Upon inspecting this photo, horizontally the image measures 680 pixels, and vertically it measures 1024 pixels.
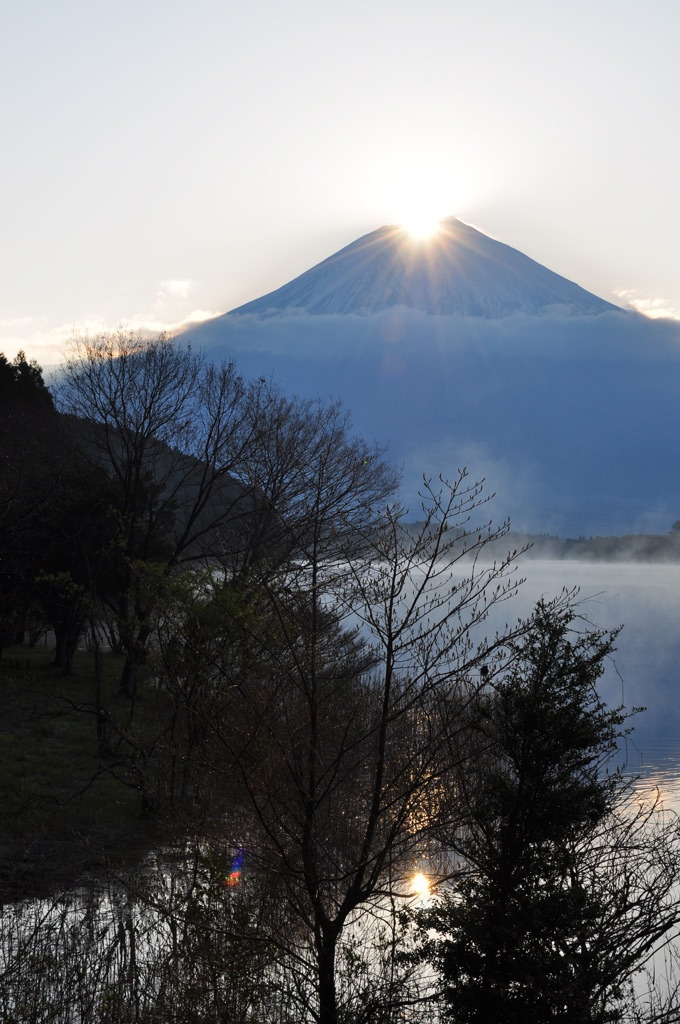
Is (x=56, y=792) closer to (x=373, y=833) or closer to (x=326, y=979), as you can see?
(x=326, y=979)

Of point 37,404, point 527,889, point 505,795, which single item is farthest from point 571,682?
point 37,404

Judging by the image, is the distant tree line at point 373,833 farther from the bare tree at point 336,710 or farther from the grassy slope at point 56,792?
the grassy slope at point 56,792

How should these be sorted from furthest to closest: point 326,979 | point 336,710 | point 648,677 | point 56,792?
point 648,677 → point 56,792 → point 336,710 → point 326,979

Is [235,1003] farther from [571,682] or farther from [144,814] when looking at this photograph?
[144,814]

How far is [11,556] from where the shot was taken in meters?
25.3

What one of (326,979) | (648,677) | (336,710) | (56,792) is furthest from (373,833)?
(648,677)

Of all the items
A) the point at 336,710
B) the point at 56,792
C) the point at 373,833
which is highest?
the point at 56,792

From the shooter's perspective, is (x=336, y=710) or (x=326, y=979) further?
(x=336, y=710)

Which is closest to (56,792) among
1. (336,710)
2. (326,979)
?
(336,710)

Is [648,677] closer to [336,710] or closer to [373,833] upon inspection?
[336,710]

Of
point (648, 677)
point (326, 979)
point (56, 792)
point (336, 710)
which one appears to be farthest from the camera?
point (648, 677)

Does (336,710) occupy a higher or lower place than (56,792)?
lower

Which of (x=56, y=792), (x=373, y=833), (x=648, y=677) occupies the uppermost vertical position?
(x=648, y=677)

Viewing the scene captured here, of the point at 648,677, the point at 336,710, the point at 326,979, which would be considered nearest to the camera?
the point at 326,979
